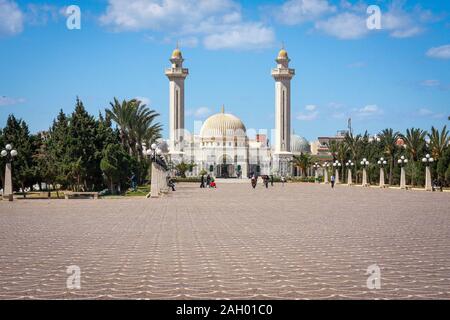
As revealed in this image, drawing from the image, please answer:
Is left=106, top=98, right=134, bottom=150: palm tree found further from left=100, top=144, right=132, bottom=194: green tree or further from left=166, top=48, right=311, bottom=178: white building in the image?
Result: left=166, top=48, right=311, bottom=178: white building

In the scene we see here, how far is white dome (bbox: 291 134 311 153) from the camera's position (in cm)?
12308

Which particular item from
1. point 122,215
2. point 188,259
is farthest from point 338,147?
point 188,259

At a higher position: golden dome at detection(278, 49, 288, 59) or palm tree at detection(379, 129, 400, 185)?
golden dome at detection(278, 49, 288, 59)

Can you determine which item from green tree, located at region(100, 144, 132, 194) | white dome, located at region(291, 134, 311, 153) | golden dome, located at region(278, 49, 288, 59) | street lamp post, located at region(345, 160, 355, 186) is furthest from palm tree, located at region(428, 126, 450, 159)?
white dome, located at region(291, 134, 311, 153)

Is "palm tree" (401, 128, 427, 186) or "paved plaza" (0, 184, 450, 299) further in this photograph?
"palm tree" (401, 128, 427, 186)

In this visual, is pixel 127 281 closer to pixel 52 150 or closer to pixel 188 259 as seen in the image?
pixel 188 259

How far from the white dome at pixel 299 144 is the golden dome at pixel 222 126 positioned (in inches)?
588

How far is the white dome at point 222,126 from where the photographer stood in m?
108

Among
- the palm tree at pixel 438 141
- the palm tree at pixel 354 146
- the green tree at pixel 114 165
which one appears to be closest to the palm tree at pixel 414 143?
the palm tree at pixel 438 141

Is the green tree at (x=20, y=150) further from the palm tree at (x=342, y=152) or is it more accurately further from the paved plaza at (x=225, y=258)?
the palm tree at (x=342, y=152)

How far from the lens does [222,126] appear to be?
10875 centimetres

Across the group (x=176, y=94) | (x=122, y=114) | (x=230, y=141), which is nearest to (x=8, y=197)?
(x=122, y=114)

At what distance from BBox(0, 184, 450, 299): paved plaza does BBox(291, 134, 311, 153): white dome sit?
107 m
